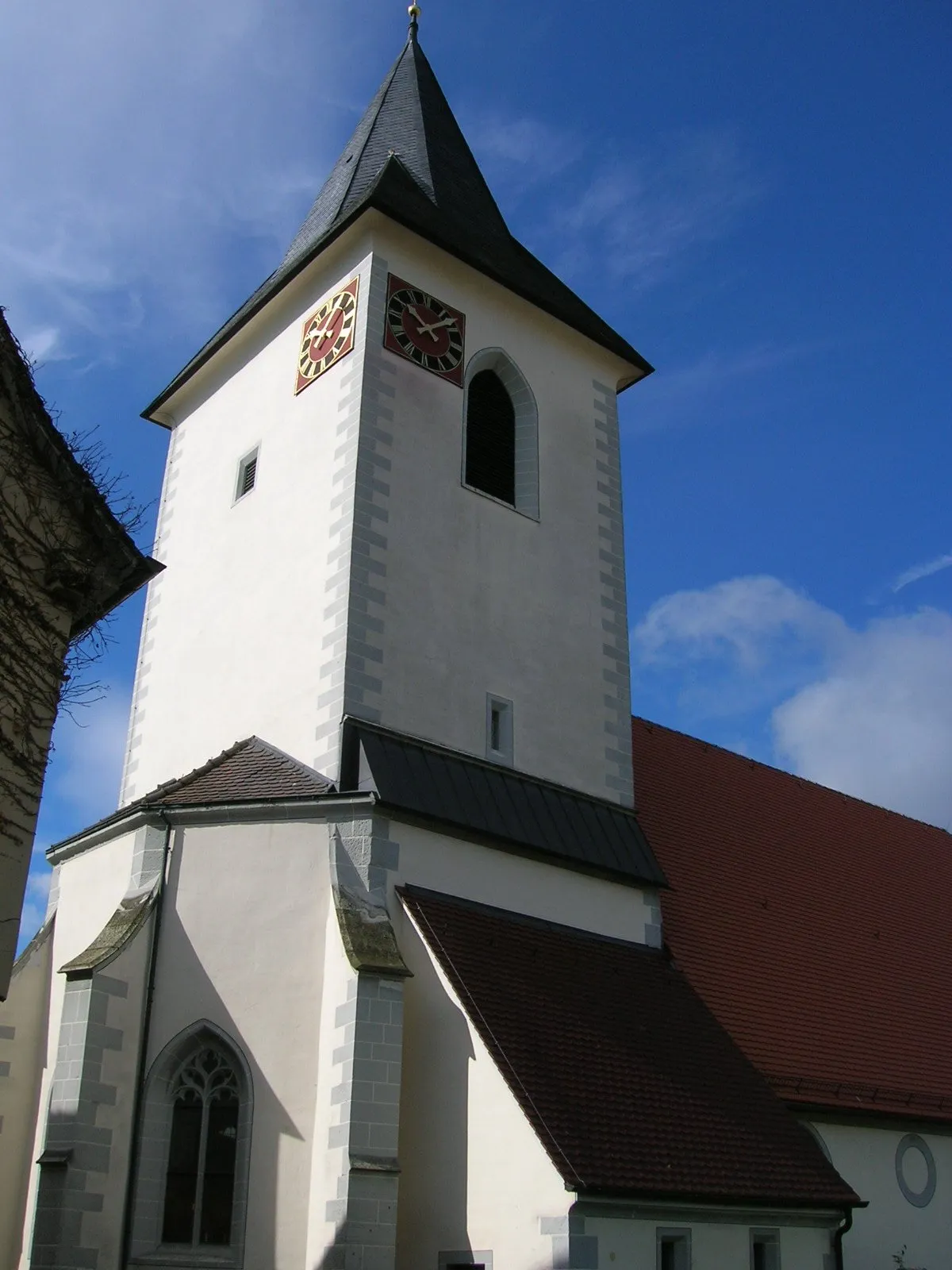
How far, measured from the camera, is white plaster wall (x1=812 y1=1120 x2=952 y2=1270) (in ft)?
42.1

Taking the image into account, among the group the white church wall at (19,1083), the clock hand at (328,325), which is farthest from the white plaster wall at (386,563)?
the white church wall at (19,1083)

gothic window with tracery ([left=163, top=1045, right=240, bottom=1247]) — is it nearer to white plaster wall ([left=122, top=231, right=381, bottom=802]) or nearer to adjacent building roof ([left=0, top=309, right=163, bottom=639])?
white plaster wall ([left=122, top=231, right=381, bottom=802])

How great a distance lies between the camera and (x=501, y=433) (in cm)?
1484

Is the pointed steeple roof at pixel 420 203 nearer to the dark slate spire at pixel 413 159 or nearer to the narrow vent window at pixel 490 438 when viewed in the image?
the dark slate spire at pixel 413 159

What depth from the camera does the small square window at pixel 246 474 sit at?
48.7 feet

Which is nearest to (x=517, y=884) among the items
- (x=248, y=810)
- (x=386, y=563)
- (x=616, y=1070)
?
(x=616, y=1070)

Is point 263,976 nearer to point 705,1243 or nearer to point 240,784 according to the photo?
point 240,784

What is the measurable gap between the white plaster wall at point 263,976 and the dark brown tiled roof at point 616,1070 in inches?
36.9

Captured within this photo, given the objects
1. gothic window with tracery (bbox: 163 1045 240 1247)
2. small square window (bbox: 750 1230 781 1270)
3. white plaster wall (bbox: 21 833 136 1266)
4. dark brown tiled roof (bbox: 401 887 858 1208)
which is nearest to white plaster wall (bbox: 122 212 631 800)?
white plaster wall (bbox: 21 833 136 1266)

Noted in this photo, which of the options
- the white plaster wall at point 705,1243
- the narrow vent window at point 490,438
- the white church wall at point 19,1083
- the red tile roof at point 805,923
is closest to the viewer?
the white plaster wall at point 705,1243

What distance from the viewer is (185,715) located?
13883 millimetres

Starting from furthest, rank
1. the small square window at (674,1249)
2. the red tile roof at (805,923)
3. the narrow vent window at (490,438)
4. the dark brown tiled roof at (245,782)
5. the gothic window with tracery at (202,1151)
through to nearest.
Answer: the narrow vent window at (490,438) < the red tile roof at (805,923) < the dark brown tiled roof at (245,782) < the gothic window with tracery at (202,1151) < the small square window at (674,1249)

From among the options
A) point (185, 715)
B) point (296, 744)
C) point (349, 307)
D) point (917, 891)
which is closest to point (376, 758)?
point (296, 744)

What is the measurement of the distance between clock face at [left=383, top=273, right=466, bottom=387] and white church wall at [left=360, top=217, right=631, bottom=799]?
0.46ft
